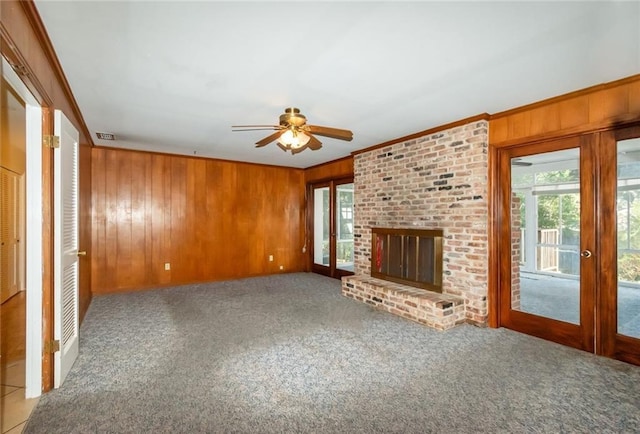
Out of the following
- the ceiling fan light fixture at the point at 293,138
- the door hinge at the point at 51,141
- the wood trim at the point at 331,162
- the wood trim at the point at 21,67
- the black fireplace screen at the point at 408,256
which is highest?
the wood trim at the point at 331,162

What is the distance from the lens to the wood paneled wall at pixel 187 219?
498 cm

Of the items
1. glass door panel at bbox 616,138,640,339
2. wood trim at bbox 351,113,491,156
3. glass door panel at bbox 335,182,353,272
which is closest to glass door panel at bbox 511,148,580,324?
glass door panel at bbox 616,138,640,339

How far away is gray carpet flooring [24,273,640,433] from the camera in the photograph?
72.2 inches

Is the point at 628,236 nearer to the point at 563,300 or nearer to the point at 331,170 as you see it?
the point at 563,300

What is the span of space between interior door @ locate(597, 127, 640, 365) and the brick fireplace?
96 cm

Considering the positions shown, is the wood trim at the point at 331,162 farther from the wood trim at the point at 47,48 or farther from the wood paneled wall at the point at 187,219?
the wood trim at the point at 47,48

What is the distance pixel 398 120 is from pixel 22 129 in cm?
482

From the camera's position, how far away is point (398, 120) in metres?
3.60

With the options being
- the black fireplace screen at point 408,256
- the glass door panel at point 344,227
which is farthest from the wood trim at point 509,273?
the glass door panel at point 344,227

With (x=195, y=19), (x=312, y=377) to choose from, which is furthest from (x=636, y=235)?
(x=195, y=19)

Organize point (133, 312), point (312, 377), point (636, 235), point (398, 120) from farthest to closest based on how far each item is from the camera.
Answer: point (133, 312)
point (398, 120)
point (636, 235)
point (312, 377)

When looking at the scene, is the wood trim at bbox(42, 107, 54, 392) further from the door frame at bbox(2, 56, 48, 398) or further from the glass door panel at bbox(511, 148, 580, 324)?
the glass door panel at bbox(511, 148, 580, 324)

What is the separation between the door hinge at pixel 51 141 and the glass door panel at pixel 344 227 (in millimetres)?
4431

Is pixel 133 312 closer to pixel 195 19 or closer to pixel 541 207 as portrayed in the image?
pixel 195 19
